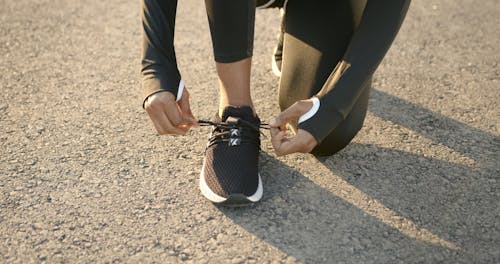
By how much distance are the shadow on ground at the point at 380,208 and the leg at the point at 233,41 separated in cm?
29

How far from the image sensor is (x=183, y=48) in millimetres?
2924

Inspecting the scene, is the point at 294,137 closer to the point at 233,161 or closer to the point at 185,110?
the point at 233,161

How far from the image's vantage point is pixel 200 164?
2.11 meters

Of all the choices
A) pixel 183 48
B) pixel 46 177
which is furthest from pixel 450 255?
pixel 183 48

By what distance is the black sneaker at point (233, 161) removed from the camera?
187 cm

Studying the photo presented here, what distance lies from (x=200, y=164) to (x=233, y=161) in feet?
0.70

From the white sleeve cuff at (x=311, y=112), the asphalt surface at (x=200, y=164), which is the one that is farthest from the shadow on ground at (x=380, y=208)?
the white sleeve cuff at (x=311, y=112)

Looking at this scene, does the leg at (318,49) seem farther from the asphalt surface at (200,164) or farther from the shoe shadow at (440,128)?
the shoe shadow at (440,128)

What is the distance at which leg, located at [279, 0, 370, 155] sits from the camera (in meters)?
2.09

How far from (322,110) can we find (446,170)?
0.57m

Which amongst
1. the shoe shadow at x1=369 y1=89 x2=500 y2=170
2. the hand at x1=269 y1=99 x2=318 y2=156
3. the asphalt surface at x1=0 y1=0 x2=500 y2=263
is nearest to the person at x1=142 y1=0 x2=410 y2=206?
the hand at x1=269 y1=99 x2=318 y2=156

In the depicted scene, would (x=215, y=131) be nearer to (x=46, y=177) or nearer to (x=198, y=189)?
(x=198, y=189)

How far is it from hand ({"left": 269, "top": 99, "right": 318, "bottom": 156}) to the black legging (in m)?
0.03

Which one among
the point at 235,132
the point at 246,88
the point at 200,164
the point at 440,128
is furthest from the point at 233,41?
the point at 440,128
